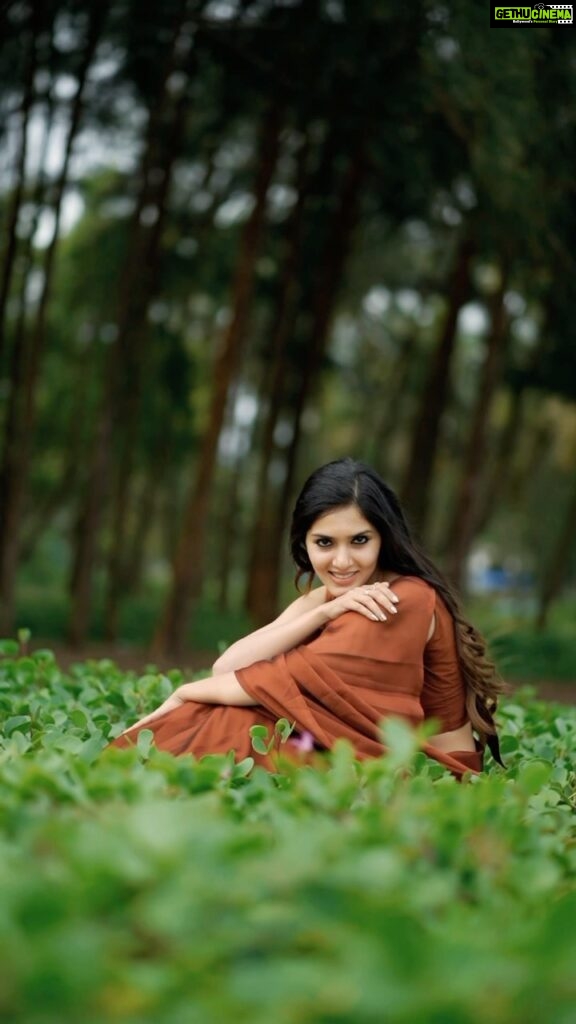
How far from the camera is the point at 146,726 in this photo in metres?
3.56

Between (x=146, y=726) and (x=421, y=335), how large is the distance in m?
20.4

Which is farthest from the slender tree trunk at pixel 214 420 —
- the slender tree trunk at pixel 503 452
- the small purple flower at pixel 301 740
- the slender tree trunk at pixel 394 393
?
Result: the slender tree trunk at pixel 394 393

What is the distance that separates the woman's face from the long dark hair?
0.08ft

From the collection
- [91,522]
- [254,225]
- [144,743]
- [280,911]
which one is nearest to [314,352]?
[254,225]

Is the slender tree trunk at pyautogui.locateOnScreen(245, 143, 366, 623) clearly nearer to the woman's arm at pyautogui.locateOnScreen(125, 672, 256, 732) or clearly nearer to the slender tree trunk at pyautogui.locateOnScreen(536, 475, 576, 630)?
the slender tree trunk at pyautogui.locateOnScreen(536, 475, 576, 630)

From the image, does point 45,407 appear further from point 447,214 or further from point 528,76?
point 528,76

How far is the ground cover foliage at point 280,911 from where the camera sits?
129 centimetres

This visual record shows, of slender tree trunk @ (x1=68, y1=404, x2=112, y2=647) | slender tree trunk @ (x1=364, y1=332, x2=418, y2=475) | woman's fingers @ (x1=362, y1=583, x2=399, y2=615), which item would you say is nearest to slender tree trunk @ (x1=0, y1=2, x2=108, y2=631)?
slender tree trunk @ (x1=68, y1=404, x2=112, y2=647)

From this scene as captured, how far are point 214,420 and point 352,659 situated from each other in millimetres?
8636

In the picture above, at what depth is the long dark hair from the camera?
12.3 feet

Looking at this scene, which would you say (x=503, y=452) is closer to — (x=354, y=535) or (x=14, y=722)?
(x=354, y=535)

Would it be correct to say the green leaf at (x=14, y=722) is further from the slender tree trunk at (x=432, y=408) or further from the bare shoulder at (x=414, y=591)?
the slender tree trunk at (x=432, y=408)

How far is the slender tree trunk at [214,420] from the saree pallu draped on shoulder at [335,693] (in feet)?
27.8

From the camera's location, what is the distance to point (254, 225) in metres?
12.1
